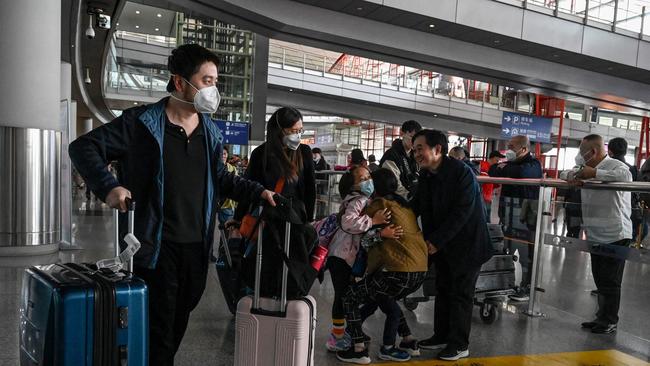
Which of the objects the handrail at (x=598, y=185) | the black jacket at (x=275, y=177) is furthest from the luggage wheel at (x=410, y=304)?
the black jacket at (x=275, y=177)

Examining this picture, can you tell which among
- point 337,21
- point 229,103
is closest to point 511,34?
point 337,21

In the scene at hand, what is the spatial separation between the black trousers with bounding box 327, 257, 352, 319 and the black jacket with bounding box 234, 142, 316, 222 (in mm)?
508

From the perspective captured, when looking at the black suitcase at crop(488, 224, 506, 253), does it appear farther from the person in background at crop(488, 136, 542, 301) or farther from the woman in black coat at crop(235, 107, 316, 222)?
the woman in black coat at crop(235, 107, 316, 222)

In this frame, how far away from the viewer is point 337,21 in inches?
418

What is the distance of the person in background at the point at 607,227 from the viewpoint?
434 centimetres

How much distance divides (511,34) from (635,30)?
4.14m

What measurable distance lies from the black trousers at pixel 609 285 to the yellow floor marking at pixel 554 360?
2.08ft

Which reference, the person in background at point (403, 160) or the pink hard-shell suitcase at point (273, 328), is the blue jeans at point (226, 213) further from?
the pink hard-shell suitcase at point (273, 328)

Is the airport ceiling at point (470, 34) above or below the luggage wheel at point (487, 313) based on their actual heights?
above

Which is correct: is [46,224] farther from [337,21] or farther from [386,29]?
[386,29]

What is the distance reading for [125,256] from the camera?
1.92 meters

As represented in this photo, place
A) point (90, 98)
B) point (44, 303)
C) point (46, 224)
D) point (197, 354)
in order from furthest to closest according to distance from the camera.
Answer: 1. point (90, 98)
2. point (46, 224)
3. point (197, 354)
4. point (44, 303)

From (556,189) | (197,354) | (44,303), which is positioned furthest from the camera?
(556,189)

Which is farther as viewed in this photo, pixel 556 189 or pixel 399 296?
pixel 556 189
